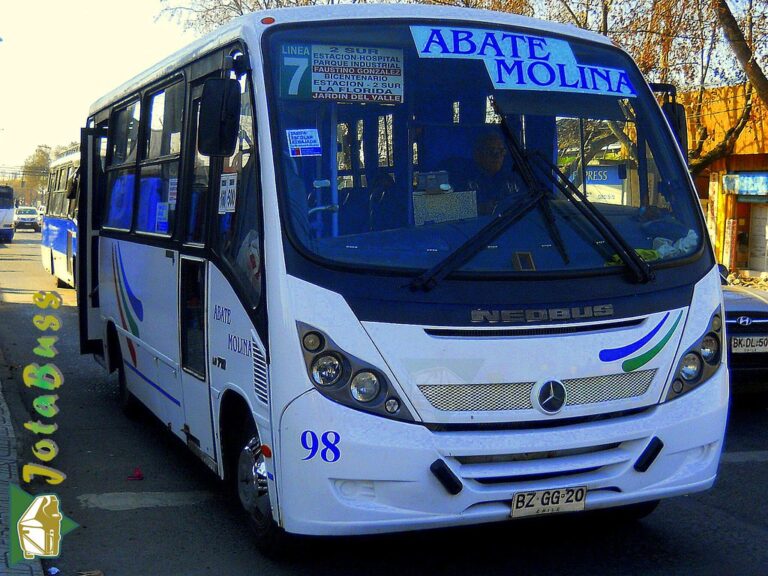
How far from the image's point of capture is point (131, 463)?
7.45 meters

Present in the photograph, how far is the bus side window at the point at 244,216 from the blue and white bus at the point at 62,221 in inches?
580

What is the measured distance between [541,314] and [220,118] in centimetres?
178

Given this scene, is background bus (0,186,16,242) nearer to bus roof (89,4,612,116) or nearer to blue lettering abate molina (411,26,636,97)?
bus roof (89,4,612,116)

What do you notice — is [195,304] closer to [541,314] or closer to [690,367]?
[541,314]

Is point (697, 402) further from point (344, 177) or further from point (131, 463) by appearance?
point (131, 463)

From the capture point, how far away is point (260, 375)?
4.75m

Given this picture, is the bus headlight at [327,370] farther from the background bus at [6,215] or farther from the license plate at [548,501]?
the background bus at [6,215]

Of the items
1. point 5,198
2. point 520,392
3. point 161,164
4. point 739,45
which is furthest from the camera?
point 5,198

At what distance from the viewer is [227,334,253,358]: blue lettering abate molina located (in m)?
4.91

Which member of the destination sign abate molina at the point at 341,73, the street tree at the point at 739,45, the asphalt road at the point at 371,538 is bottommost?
the asphalt road at the point at 371,538

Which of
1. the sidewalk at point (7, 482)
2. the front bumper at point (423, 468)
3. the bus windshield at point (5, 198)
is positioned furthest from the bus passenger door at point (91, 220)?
the bus windshield at point (5, 198)

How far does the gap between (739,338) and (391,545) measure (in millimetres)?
4482

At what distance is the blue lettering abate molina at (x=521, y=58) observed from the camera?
17.1 feet

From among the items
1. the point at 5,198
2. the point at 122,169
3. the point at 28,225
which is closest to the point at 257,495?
the point at 122,169
